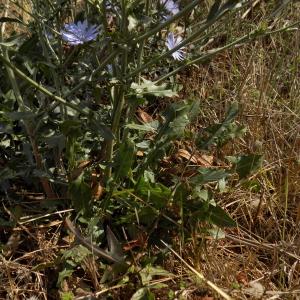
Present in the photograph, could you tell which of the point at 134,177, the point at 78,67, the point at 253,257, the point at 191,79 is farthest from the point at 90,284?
the point at 191,79

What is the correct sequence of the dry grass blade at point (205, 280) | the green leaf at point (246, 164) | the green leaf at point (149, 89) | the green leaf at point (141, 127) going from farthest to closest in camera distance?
the green leaf at point (246, 164) < the green leaf at point (141, 127) < the green leaf at point (149, 89) < the dry grass blade at point (205, 280)

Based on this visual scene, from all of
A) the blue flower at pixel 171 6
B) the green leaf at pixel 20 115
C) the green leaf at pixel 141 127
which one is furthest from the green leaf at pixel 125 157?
the blue flower at pixel 171 6

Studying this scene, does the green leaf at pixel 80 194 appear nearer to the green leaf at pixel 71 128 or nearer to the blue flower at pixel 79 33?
the green leaf at pixel 71 128

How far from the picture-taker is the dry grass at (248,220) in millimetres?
1550

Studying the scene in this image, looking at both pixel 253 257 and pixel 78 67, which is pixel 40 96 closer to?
pixel 78 67

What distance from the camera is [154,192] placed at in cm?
163

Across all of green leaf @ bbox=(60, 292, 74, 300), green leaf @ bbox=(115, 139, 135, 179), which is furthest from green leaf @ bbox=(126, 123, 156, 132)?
green leaf @ bbox=(60, 292, 74, 300)

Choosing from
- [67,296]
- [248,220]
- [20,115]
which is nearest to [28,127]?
[20,115]

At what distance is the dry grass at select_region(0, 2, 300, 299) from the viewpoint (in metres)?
1.55

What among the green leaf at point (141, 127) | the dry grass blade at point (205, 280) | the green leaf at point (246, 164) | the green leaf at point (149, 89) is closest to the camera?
the dry grass blade at point (205, 280)

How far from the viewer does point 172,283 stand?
158cm

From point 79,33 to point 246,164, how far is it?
2.24ft

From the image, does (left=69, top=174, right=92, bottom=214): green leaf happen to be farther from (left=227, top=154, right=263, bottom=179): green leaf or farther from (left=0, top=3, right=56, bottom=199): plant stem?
(left=227, top=154, right=263, bottom=179): green leaf

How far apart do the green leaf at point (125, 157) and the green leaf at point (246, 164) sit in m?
0.36
